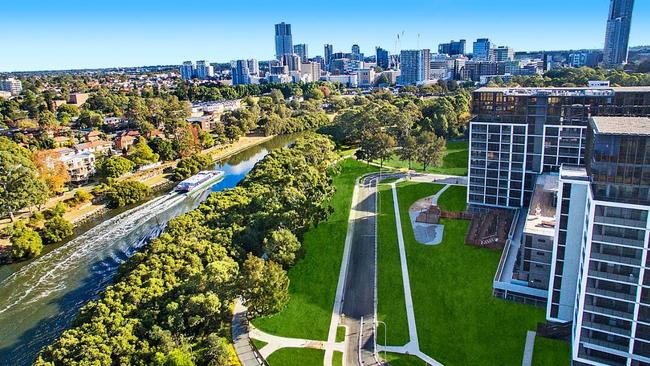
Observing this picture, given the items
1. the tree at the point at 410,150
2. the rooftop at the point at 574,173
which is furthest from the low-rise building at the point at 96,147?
the rooftop at the point at 574,173

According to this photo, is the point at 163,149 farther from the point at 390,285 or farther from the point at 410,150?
the point at 390,285

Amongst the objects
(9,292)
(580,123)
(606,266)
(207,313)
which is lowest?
(9,292)

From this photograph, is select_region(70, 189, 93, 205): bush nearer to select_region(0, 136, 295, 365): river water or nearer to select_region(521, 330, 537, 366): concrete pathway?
select_region(0, 136, 295, 365): river water

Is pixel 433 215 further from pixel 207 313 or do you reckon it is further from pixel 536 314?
pixel 207 313

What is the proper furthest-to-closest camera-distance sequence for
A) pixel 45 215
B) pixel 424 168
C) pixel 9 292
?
1. pixel 424 168
2. pixel 45 215
3. pixel 9 292

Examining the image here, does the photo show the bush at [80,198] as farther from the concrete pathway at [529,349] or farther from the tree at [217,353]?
the concrete pathway at [529,349]

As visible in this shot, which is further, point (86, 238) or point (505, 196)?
point (86, 238)

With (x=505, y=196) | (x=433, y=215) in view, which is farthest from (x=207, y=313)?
(x=505, y=196)
